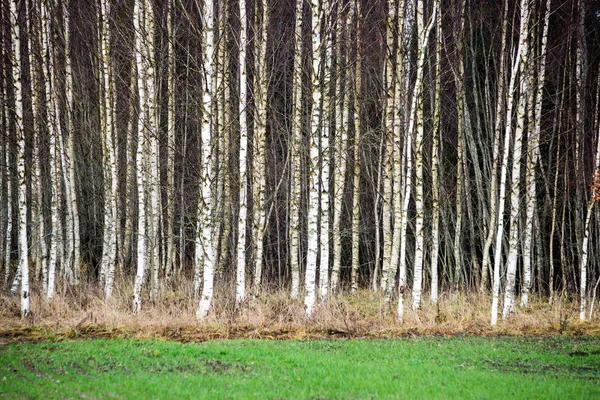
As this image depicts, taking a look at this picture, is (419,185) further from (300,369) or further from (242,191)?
(300,369)

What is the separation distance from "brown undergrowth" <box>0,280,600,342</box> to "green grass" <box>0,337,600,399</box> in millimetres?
875

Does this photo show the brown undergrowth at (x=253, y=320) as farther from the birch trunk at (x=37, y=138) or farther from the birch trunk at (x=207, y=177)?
the birch trunk at (x=37, y=138)

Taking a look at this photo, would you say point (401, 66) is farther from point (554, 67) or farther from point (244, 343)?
point (554, 67)

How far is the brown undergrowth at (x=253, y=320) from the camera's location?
11164mm

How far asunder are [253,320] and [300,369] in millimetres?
3763

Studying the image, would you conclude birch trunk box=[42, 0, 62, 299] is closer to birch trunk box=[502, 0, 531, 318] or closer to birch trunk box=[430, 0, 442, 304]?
birch trunk box=[430, 0, 442, 304]

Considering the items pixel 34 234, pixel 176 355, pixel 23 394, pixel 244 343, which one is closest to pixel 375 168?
pixel 34 234

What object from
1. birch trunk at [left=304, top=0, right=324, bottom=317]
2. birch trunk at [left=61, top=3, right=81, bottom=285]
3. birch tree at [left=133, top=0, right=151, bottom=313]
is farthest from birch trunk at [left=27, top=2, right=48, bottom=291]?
birch trunk at [left=304, top=0, right=324, bottom=317]

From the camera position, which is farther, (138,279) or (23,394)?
(138,279)

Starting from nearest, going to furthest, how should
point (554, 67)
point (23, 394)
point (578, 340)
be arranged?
point (23, 394) → point (578, 340) → point (554, 67)

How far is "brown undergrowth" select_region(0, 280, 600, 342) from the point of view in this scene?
11164 millimetres

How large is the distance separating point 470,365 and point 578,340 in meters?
3.94

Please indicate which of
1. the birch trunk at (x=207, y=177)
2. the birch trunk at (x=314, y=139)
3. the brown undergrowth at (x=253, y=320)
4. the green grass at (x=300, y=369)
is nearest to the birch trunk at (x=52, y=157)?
the brown undergrowth at (x=253, y=320)

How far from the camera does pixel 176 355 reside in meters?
9.29
